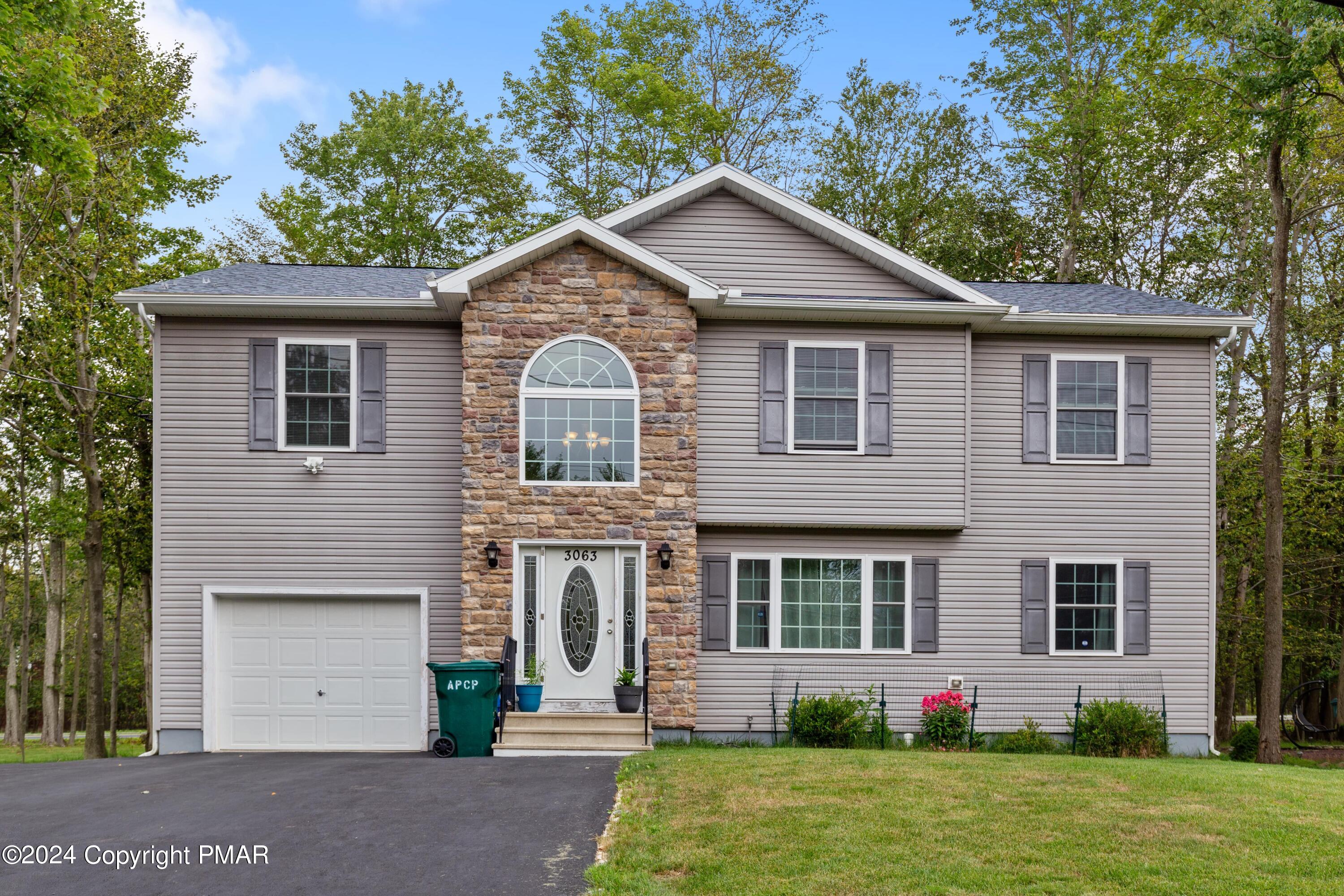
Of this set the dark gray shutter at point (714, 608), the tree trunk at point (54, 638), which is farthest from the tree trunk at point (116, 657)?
the dark gray shutter at point (714, 608)

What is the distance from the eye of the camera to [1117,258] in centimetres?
2320

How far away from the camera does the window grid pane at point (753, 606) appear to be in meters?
12.6

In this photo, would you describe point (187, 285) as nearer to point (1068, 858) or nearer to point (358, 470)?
point (358, 470)

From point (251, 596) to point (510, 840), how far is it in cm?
674

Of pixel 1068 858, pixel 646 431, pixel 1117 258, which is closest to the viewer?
pixel 1068 858

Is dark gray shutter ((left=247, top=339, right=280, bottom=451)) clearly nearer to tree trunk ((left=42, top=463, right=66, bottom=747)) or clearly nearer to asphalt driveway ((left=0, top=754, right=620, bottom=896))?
asphalt driveway ((left=0, top=754, right=620, bottom=896))

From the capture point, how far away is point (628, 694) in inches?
456

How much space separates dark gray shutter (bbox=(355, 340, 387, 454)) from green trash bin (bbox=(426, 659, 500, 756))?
→ 9.76ft

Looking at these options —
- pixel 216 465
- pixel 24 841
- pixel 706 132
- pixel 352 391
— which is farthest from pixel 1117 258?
pixel 24 841

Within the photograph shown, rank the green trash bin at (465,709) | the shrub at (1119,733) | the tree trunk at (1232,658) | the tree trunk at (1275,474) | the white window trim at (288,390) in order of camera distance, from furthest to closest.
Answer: the tree trunk at (1232,658)
the tree trunk at (1275,474)
the white window trim at (288,390)
the shrub at (1119,733)
the green trash bin at (465,709)

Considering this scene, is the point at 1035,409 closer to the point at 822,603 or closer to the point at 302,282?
the point at 822,603

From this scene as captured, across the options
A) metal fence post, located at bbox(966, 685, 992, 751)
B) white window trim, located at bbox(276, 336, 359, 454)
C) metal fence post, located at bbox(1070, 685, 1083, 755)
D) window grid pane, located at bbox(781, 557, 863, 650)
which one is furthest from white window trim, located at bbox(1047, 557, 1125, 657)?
white window trim, located at bbox(276, 336, 359, 454)

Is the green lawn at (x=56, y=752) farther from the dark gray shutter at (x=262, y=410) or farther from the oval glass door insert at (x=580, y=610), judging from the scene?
the oval glass door insert at (x=580, y=610)

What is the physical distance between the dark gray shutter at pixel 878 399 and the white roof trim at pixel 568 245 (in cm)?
222
